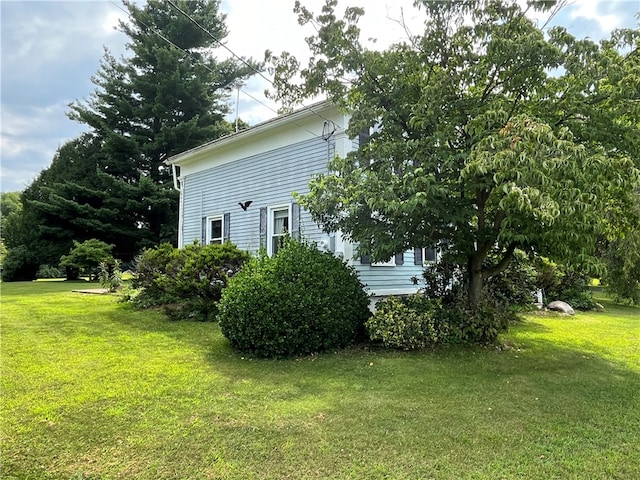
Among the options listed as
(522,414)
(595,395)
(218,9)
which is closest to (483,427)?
(522,414)

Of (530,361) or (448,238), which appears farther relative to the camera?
(448,238)

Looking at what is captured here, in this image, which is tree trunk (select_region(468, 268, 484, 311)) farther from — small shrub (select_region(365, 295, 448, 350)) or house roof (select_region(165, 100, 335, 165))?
house roof (select_region(165, 100, 335, 165))

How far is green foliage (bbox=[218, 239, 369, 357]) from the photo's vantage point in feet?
A: 17.4

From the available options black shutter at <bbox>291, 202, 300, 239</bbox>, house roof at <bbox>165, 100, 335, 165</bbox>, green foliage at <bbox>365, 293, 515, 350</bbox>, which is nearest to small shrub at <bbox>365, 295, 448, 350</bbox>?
green foliage at <bbox>365, 293, 515, 350</bbox>

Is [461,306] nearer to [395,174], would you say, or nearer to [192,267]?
Answer: [395,174]

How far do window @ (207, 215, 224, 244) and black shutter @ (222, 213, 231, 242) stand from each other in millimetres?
279

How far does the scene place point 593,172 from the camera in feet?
13.9

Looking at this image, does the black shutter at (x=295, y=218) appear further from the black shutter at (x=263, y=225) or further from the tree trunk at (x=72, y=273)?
the tree trunk at (x=72, y=273)

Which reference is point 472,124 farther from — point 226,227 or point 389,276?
point 226,227

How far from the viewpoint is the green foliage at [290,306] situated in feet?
17.4

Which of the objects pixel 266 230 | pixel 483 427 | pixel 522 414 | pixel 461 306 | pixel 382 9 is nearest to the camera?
pixel 483 427

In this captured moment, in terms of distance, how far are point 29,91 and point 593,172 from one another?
7713 millimetres

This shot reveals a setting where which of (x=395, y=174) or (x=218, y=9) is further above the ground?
(x=218, y=9)

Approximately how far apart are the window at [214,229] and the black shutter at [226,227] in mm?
279
